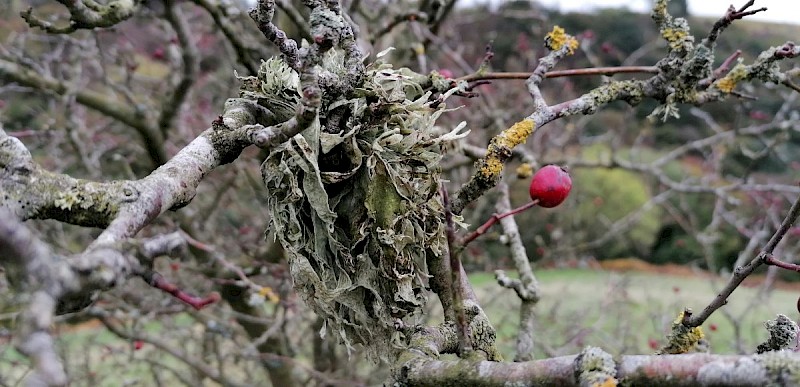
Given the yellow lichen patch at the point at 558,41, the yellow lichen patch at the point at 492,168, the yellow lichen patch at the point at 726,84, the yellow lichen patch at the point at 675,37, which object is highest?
the yellow lichen patch at the point at 726,84

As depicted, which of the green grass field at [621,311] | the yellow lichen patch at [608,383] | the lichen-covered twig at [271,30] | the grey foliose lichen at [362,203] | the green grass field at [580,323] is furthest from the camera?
the green grass field at [621,311]

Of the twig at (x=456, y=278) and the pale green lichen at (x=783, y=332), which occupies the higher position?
the pale green lichen at (x=783, y=332)

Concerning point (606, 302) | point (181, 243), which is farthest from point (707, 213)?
point (181, 243)

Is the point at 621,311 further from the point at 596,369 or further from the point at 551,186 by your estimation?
the point at 596,369

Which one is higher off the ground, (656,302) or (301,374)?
(656,302)

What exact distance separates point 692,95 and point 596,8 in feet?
40.5

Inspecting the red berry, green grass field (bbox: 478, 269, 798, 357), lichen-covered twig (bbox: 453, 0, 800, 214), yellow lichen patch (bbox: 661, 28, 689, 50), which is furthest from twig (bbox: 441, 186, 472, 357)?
green grass field (bbox: 478, 269, 798, 357)

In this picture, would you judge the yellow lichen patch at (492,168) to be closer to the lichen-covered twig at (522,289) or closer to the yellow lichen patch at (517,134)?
the yellow lichen patch at (517,134)

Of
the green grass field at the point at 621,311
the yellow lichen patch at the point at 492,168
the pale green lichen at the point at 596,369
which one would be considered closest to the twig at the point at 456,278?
the yellow lichen patch at the point at 492,168

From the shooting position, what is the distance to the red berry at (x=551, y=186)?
137 cm

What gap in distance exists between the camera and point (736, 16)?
1.48 m

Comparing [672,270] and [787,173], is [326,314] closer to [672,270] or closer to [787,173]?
[672,270]

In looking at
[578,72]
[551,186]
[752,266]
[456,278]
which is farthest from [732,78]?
[456,278]

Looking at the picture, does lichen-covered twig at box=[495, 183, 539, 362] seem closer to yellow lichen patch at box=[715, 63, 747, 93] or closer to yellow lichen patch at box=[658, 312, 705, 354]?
yellow lichen patch at box=[658, 312, 705, 354]
